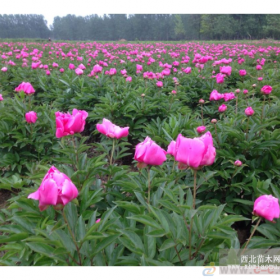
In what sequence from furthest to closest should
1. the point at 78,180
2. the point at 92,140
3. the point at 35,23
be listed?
the point at 35,23, the point at 92,140, the point at 78,180

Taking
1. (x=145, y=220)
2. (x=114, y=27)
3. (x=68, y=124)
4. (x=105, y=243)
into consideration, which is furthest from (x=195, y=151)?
(x=114, y=27)

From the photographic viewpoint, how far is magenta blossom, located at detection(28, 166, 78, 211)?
81 centimetres

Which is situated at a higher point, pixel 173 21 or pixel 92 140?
pixel 173 21

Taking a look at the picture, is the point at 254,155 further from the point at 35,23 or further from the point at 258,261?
the point at 35,23

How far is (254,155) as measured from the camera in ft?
6.45

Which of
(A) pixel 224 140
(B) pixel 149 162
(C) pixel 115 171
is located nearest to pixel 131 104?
(A) pixel 224 140

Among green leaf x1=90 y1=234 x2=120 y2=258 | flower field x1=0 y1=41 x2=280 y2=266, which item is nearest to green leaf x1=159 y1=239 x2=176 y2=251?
flower field x1=0 y1=41 x2=280 y2=266

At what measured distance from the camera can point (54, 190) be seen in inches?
32.1

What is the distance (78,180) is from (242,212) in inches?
48.2

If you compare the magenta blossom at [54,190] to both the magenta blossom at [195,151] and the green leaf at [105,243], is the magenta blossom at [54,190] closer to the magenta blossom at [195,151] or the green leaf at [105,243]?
the green leaf at [105,243]

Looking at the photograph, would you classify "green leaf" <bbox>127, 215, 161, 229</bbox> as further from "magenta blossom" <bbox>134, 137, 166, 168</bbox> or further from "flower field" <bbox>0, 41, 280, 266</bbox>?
"magenta blossom" <bbox>134, 137, 166, 168</bbox>

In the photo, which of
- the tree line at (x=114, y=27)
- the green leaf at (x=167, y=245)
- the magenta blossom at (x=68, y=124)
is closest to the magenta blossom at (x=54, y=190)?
the green leaf at (x=167, y=245)

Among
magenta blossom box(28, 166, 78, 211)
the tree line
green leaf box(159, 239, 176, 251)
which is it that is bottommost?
green leaf box(159, 239, 176, 251)

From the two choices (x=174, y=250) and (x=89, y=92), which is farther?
(x=89, y=92)
